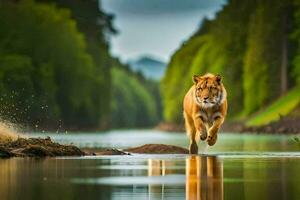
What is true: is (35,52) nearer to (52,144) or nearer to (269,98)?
(269,98)

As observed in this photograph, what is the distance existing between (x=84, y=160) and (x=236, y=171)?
20.5ft

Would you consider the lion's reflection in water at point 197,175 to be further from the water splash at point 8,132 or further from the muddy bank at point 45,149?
the water splash at point 8,132

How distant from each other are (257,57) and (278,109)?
1309 centimetres

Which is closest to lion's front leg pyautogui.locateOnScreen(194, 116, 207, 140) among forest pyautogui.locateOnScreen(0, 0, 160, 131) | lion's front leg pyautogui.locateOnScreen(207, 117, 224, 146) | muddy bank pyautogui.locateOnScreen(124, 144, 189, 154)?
lion's front leg pyautogui.locateOnScreen(207, 117, 224, 146)

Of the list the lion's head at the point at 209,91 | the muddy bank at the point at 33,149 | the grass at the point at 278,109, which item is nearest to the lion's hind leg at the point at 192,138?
the lion's head at the point at 209,91

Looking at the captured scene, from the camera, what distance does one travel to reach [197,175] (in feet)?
75.9

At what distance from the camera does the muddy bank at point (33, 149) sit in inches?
1236

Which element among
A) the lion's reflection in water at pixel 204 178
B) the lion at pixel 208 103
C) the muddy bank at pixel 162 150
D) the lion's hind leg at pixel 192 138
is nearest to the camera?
the lion's reflection in water at pixel 204 178

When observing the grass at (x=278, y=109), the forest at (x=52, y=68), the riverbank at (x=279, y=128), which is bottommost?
the riverbank at (x=279, y=128)

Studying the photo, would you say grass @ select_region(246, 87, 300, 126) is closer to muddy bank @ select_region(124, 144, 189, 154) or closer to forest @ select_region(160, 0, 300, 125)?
forest @ select_region(160, 0, 300, 125)

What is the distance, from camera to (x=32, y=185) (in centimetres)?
2092

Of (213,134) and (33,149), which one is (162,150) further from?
(213,134)

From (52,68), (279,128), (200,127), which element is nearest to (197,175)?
(200,127)

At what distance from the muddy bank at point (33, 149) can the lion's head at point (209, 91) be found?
3928mm
